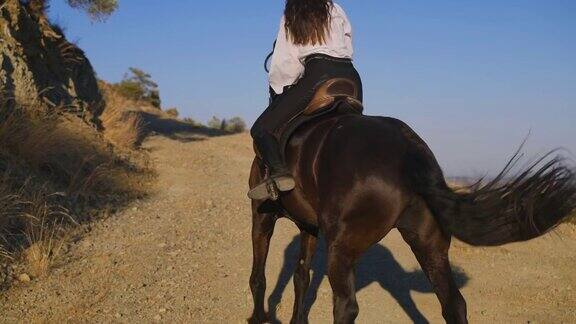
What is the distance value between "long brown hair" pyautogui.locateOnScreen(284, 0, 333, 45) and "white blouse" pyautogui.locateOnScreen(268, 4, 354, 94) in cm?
5

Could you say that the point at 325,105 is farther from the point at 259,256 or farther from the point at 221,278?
the point at 221,278

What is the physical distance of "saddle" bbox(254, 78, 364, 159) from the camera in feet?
14.1

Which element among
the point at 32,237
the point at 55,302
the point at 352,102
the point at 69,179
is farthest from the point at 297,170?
the point at 69,179

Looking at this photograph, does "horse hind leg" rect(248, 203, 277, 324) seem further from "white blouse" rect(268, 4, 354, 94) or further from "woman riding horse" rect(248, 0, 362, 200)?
"white blouse" rect(268, 4, 354, 94)

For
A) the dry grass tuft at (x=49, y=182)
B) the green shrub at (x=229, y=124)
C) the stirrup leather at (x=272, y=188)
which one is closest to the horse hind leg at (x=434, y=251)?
the stirrup leather at (x=272, y=188)

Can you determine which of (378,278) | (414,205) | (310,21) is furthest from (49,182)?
(414,205)

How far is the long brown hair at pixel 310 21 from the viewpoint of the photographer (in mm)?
4418

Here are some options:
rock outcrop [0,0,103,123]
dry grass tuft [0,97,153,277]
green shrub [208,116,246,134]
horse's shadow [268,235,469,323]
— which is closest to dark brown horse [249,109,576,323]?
horse's shadow [268,235,469,323]

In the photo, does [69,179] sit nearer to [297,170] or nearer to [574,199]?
[297,170]

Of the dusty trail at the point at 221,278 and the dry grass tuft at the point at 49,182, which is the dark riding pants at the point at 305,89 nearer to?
the dusty trail at the point at 221,278

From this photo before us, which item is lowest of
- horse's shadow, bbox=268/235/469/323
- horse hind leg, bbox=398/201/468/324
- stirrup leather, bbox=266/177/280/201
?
horse's shadow, bbox=268/235/469/323

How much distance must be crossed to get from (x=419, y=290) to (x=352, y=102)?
2.89m

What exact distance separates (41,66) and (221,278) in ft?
23.4

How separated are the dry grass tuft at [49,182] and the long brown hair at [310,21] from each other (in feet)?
11.2
